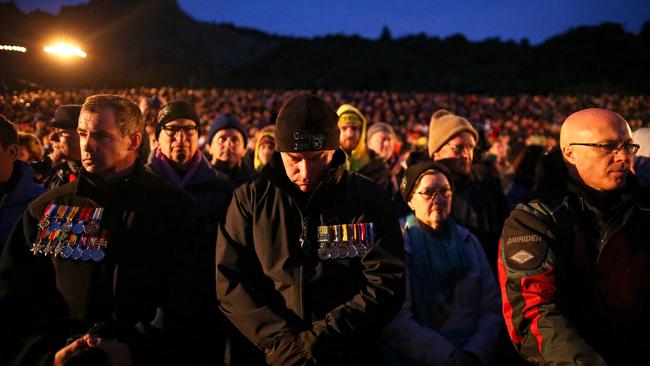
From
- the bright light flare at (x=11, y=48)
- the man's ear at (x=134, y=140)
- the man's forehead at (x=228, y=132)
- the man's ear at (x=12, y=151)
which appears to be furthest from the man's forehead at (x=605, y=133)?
the bright light flare at (x=11, y=48)

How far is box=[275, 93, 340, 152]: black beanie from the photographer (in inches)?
99.6

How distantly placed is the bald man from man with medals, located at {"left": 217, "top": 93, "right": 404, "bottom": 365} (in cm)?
66

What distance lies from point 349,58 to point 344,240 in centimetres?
8435

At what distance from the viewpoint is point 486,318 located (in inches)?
123

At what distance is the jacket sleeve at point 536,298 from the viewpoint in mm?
2238

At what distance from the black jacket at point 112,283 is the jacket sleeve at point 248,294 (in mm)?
217

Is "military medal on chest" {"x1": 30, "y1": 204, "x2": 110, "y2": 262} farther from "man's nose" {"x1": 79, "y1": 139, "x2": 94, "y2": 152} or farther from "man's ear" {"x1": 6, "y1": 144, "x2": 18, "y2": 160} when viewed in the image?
"man's ear" {"x1": 6, "y1": 144, "x2": 18, "y2": 160}

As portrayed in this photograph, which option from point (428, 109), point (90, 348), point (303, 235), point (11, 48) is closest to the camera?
point (90, 348)

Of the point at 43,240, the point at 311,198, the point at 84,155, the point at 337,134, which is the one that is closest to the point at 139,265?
the point at 43,240

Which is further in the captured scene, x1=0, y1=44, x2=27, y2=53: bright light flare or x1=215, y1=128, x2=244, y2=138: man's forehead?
x1=215, y1=128, x2=244, y2=138: man's forehead

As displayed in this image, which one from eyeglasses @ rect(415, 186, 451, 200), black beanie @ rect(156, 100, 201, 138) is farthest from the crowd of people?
black beanie @ rect(156, 100, 201, 138)

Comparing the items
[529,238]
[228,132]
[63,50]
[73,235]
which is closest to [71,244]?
[73,235]

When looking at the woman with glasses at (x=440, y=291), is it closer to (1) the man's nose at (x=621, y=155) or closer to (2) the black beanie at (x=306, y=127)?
(2) the black beanie at (x=306, y=127)

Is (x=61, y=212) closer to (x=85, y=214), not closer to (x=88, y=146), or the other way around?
(x=85, y=214)
